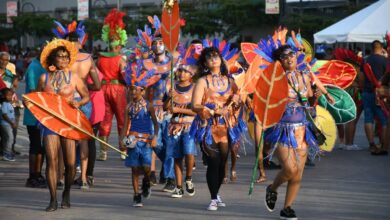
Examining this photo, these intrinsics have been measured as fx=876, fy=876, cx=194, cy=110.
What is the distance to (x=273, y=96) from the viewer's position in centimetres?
823

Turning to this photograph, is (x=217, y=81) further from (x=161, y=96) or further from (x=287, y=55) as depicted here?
(x=161, y=96)

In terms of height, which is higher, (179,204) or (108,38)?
(108,38)

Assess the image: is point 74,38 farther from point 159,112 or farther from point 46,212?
point 46,212

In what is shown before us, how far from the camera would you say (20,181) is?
11.2 metres

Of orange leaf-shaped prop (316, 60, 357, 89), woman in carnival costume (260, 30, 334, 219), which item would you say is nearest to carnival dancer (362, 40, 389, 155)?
orange leaf-shaped prop (316, 60, 357, 89)

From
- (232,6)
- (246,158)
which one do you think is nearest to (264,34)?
(232,6)

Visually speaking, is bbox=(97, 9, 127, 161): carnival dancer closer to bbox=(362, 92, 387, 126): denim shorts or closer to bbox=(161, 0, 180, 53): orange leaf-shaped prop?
bbox=(161, 0, 180, 53): orange leaf-shaped prop

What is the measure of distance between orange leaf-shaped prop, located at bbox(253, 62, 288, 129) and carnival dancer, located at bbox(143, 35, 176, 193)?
214 centimetres

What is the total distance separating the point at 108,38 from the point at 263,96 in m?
4.68

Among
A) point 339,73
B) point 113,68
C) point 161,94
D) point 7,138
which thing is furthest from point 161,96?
point 339,73

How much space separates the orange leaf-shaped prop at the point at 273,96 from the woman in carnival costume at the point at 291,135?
137 mm

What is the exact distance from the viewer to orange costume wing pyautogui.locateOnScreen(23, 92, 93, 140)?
29.2ft

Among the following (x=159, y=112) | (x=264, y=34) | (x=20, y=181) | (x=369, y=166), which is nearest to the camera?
(x=159, y=112)

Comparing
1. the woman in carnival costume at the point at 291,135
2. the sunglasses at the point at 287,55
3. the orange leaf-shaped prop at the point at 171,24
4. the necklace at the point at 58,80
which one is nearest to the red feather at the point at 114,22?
the orange leaf-shaped prop at the point at 171,24
